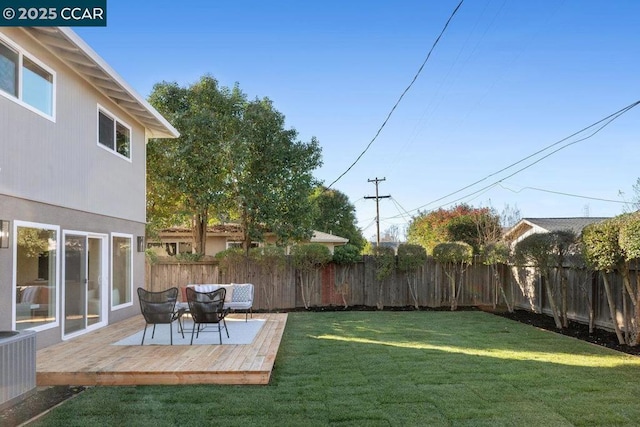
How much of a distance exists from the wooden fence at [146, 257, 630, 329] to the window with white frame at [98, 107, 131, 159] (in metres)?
4.40

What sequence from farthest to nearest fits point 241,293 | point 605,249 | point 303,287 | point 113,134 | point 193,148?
point 193,148
point 303,287
point 241,293
point 113,134
point 605,249

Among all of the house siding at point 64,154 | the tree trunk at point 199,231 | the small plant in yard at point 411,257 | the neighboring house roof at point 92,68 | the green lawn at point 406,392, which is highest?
the neighboring house roof at point 92,68

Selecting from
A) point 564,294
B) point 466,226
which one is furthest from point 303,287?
point 466,226

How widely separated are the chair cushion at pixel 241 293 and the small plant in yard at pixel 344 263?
3.92m

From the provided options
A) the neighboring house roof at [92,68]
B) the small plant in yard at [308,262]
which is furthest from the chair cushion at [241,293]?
the neighboring house roof at [92,68]

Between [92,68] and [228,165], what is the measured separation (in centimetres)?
788

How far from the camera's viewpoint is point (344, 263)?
1425 cm

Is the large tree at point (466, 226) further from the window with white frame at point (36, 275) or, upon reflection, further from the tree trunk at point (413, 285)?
the window with white frame at point (36, 275)

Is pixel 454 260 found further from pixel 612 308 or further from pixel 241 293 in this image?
pixel 241 293

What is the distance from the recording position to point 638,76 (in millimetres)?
11352

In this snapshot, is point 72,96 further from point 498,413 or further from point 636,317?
point 636,317

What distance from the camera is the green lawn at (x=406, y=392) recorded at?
14.5 feet

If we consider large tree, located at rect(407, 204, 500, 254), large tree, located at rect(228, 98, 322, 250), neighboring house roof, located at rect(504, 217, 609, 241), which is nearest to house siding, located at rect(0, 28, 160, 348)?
large tree, located at rect(228, 98, 322, 250)

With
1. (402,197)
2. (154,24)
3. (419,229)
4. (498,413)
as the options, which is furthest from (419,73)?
(402,197)
